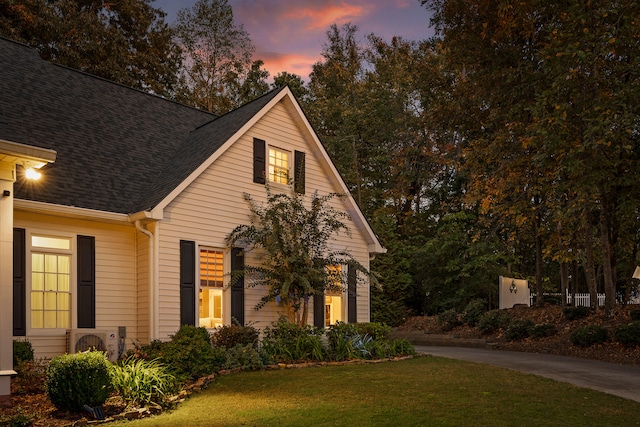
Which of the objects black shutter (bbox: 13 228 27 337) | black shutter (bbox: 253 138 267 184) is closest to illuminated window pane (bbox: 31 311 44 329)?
black shutter (bbox: 13 228 27 337)

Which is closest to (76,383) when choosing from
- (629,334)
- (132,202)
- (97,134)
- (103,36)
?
(132,202)

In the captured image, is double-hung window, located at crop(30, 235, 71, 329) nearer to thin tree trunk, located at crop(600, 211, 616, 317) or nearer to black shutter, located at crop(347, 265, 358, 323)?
black shutter, located at crop(347, 265, 358, 323)

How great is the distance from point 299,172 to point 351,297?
12.3ft

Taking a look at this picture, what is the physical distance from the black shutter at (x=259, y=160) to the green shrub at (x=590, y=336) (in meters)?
8.92

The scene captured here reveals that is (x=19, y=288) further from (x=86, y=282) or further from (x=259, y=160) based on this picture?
(x=259, y=160)

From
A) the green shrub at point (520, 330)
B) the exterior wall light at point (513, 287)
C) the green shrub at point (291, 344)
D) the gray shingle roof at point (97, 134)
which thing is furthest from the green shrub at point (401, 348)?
the exterior wall light at point (513, 287)

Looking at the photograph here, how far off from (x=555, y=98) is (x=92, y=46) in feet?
61.2

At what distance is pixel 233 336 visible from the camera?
12.5m

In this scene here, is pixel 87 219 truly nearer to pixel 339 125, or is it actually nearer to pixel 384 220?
→ pixel 384 220

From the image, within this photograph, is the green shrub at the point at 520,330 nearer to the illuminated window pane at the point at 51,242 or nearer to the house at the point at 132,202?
the house at the point at 132,202

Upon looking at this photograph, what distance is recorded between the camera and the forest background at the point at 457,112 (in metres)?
14.8

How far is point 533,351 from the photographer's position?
16.1 m

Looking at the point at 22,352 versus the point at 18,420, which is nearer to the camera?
the point at 18,420

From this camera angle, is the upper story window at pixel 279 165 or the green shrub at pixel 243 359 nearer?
the green shrub at pixel 243 359
